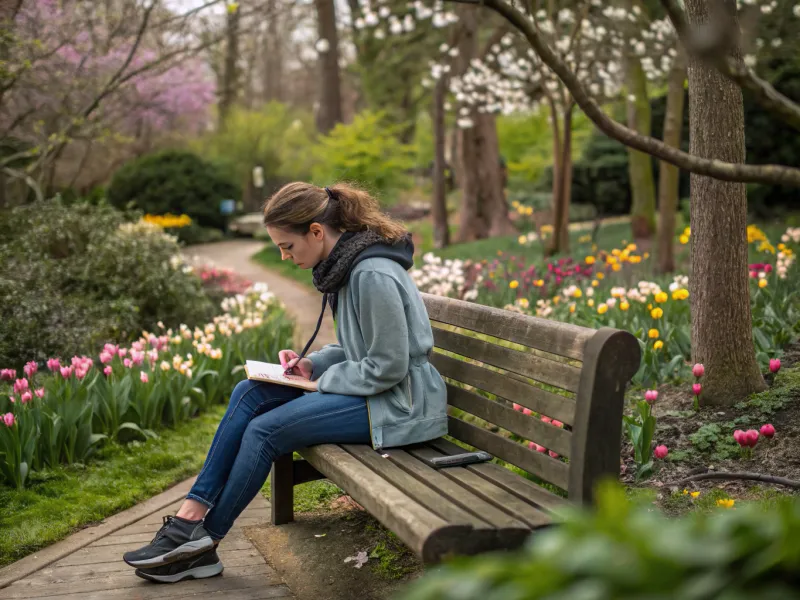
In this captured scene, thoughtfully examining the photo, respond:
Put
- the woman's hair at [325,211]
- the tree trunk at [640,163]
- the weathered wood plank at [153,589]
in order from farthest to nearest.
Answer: the tree trunk at [640,163] → the woman's hair at [325,211] → the weathered wood plank at [153,589]

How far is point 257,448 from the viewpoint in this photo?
309cm

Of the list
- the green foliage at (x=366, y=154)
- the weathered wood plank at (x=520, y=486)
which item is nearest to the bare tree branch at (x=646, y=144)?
the weathered wood plank at (x=520, y=486)

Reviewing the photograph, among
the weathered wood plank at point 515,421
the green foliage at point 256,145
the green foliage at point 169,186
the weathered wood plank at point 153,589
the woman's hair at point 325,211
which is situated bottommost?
the weathered wood plank at point 153,589

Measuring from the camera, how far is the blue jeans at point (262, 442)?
122 inches

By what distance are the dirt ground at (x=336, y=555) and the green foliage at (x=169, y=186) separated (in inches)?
701

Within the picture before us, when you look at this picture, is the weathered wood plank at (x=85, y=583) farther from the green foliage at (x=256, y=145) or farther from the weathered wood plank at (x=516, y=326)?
the green foliage at (x=256, y=145)

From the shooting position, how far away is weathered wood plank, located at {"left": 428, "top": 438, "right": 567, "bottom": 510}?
2514 mm

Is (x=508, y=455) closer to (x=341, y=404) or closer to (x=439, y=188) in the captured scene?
(x=341, y=404)

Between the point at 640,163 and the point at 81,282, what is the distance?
24.7 ft

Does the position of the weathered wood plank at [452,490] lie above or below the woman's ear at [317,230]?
below

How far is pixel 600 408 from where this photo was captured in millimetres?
2432

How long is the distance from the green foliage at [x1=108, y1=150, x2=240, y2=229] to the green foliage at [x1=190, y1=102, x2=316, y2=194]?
2922 millimetres

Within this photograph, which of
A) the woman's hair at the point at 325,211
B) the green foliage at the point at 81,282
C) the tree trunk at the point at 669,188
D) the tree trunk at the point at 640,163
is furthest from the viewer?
the tree trunk at the point at 640,163

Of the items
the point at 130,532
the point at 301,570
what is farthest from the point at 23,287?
the point at 301,570
